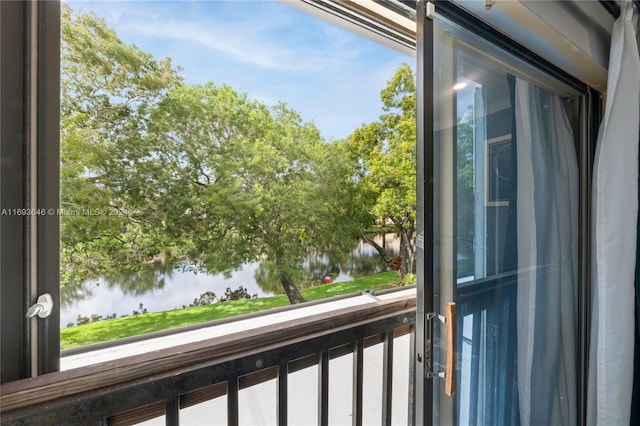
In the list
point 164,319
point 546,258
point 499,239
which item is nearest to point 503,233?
point 499,239

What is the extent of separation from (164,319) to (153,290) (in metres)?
0.10

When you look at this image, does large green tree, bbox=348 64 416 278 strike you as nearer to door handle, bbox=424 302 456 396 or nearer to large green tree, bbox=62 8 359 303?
large green tree, bbox=62 8 359 303

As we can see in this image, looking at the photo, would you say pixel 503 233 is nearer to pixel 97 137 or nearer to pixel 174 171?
pixel 174 171

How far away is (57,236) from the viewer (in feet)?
2.07

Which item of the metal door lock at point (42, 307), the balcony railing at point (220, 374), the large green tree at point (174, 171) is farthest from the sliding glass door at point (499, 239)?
the metal door lock at point (42, 307)

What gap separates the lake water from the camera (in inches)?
27.0

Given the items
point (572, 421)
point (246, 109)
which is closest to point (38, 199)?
point (246, 109)

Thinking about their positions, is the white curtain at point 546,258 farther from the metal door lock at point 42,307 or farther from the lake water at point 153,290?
the metal door lock at point 42,307

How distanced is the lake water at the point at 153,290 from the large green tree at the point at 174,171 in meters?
0.03

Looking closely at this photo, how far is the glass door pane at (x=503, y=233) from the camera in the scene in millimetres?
865

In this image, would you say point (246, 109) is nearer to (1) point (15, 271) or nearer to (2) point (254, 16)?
(2) point (254, 16)

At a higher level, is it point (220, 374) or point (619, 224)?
point (619, 224)

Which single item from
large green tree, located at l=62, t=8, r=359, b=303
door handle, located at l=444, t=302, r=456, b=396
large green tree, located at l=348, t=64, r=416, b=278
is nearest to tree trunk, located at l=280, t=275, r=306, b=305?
large green tree, located at l=62, t=8, r=359, b=303

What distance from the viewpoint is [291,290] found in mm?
999
